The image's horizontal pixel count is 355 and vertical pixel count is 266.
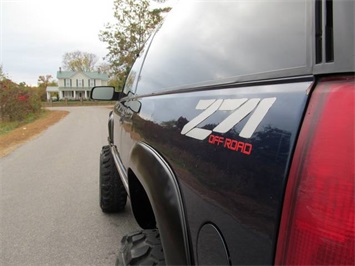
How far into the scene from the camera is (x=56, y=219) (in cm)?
393

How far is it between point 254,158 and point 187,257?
1.56ft

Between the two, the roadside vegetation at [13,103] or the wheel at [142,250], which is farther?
the roadside vegetation at [13,103]

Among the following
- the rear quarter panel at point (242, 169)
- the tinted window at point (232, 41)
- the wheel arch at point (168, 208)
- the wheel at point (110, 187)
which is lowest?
the wheel at point (110, 187)

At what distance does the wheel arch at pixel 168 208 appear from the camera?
118 cm

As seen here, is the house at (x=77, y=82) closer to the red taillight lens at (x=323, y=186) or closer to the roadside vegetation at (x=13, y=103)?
the roadside vegetation at (x=13, y=103)

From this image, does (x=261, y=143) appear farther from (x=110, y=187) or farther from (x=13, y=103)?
(x=13, y=103)

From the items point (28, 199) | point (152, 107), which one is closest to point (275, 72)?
point (152, 107)

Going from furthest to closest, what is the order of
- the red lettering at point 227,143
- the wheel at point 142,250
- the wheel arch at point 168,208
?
the wheel at point 142,250, the wheel arch at point 168,208, the red lettering at point 227,143

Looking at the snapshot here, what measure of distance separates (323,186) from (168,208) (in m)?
0.68

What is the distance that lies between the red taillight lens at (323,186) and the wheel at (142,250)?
0.82 m

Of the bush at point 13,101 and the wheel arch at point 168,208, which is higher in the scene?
the wheel arch at point 168,208

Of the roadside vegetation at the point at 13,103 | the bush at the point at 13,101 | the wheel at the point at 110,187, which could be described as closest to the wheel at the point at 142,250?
the wheel at the point at 110,187

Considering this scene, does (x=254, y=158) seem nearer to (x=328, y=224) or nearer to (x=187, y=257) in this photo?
(x=328, y=224)

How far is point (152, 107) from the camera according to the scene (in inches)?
73.6
